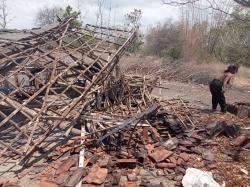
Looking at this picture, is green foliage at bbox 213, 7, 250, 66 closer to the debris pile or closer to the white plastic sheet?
the debris pile

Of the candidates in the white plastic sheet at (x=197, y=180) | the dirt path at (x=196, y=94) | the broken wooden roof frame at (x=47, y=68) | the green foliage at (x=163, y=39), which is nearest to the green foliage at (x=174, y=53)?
the green foliage at (x=163, y=39)

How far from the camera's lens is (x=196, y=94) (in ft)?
50.2

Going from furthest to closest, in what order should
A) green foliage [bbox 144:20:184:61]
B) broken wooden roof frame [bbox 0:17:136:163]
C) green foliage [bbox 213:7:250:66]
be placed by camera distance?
green foliage [bbox 144:20:184:61] < green foliage [bbox 213:7:250:66] < broken wooden roof frame [bbox 0:17:136:163]

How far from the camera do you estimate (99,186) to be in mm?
5445

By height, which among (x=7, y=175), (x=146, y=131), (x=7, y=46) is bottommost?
(x=7, y=175)

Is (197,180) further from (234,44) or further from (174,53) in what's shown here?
(174,53)

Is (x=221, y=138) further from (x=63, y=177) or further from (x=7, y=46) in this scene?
(x=7, y=46)

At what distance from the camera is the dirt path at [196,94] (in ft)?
44.5

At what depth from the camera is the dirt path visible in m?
13.6

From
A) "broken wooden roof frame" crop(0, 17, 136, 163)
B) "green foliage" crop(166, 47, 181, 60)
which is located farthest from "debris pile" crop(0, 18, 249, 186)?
"green foliage" crop(166, 47, 181, 60)

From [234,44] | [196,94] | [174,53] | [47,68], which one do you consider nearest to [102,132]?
[47,68]

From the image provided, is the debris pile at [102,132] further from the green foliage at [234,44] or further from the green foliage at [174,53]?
the green foliage at [174,53]

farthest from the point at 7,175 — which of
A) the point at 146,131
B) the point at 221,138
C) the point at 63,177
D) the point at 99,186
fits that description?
the point at 221,138

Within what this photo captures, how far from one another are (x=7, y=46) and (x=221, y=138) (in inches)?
221
